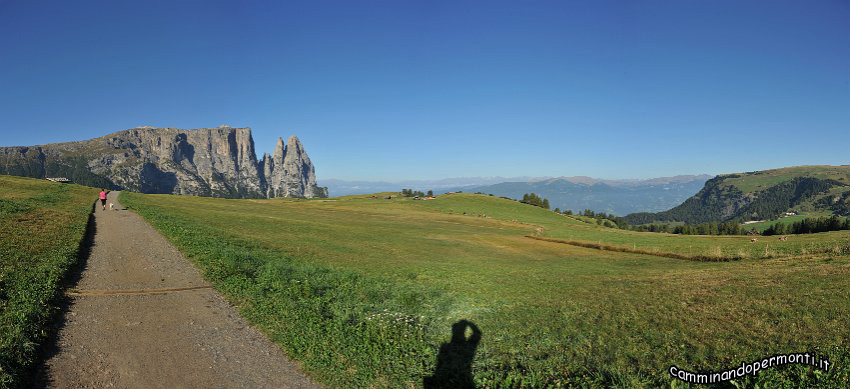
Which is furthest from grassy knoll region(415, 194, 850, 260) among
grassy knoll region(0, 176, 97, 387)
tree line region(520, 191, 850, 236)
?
grassy knoll region(0, 176, 97, 387)

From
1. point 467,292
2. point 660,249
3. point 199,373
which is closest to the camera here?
point 199,373

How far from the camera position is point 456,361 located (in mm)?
11734

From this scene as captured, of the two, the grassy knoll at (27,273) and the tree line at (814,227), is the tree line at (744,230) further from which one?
the grassy knoll at (27,273)

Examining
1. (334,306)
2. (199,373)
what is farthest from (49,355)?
(334,306)

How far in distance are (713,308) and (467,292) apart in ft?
33.9

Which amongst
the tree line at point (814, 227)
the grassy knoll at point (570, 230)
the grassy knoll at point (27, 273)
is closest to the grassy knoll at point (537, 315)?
the grassy knoll at point (27, 273)

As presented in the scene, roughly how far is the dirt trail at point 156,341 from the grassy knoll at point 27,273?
0.65m

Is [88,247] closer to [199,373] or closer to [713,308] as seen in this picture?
[199,373]

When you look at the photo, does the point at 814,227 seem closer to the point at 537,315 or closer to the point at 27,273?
the point at 537,315

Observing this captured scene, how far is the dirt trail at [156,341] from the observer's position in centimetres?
968

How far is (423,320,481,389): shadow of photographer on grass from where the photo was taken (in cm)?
1046

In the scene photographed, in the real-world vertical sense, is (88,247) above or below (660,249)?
above

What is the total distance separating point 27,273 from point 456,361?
60.7 feet

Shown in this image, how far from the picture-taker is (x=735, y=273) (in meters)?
22.1
